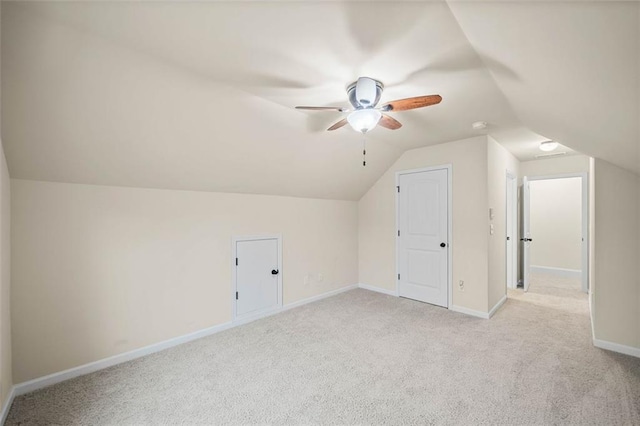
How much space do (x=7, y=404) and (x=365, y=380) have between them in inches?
98.8

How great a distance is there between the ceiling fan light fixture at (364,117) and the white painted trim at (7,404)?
304 cm

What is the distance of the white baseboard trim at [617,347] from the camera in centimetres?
250

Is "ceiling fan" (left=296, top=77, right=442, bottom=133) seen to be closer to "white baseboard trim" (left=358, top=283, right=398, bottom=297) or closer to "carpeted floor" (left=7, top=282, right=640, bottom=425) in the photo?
"carpeted floor" (left=7, top=282, right=640, bottom=425)

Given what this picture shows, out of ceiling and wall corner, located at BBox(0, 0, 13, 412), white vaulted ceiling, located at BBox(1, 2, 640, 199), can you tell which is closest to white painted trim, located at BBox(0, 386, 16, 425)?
ceiling and wall corner, located at BBox(0, 0, 13, 412)

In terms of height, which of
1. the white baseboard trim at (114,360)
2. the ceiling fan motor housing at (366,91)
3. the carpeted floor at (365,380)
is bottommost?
the carpeted floor at (365,380)

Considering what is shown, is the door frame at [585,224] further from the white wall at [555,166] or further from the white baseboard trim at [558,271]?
the white baseboard trim at [558,271]

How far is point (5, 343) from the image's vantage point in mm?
1796

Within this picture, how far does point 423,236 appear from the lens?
402 centimetres

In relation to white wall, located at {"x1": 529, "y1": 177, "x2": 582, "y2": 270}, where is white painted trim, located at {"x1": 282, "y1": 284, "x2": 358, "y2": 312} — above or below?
below

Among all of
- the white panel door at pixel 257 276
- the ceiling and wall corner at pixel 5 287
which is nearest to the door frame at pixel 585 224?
the white panel door at pixel 257 276

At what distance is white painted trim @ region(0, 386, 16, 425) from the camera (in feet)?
5.63

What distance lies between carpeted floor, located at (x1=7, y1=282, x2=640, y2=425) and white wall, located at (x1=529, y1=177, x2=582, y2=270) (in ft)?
10.8

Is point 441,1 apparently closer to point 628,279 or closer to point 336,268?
point 628,279

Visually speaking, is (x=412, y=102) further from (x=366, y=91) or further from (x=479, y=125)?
(x=479, y=125)
